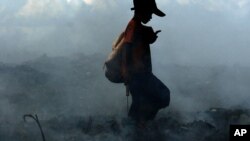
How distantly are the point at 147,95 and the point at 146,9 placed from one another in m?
1.41

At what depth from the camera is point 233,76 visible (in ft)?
46.7

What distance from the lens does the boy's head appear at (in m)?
9.02

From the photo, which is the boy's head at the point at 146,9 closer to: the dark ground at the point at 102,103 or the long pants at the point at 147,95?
the long pants at the point at 147,95

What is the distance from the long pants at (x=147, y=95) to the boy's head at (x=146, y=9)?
3.12ft

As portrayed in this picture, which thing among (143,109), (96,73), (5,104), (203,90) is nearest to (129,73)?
(143,109)

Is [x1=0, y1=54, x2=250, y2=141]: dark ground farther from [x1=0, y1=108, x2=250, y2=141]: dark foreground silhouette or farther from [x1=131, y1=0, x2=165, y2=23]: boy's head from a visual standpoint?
[x1=131, y1=0, x2=165, y2=23]: boy's head

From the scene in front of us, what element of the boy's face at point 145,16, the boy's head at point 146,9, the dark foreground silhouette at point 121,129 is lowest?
the dark foreground silhouette at point 121,129

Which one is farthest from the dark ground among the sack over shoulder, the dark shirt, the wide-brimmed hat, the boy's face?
the wide-brimmed hat

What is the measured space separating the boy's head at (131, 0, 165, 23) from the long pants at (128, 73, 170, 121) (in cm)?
95

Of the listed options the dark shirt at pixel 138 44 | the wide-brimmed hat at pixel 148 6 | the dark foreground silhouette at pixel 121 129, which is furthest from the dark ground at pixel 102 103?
the wide-brimmed hat at pixel 148 6

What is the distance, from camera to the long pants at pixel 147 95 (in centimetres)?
931

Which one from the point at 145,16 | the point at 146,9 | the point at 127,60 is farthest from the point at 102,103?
the point at 146,9

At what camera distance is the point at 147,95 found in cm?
945

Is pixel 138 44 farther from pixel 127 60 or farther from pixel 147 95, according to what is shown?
pixel 147 95
